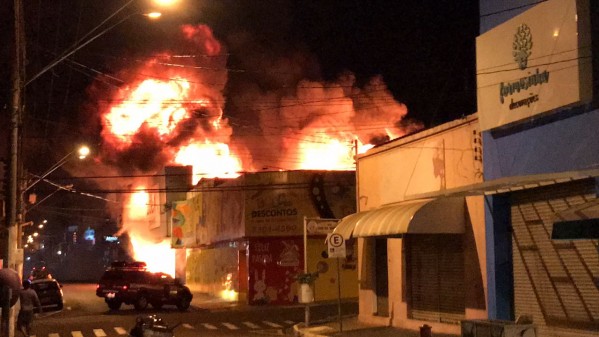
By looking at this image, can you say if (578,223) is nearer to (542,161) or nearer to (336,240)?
(542,161)

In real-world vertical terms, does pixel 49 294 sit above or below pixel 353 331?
above

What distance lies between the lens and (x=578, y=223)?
37.6 ft

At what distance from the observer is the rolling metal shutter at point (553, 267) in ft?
44.9

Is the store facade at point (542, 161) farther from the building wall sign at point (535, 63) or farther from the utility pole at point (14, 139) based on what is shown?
the utility pole at point (14, 139)

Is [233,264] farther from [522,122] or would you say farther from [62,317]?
[522,122]

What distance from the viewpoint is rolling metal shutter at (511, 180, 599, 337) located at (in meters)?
13.7

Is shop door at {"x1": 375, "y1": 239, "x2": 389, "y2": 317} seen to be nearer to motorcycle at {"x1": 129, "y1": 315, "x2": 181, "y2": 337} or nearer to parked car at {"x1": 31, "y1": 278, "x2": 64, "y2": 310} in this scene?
motorcycle at {"x1": 129, "y1": 315, "x2": 181, "y2": 337}

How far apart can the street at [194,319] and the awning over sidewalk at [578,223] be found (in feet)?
39.4

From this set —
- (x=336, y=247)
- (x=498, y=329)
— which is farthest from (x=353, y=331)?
(x=498, y=329)

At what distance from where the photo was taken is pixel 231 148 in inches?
2224

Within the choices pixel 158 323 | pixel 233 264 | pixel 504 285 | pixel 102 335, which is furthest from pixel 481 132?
pixel 233 264

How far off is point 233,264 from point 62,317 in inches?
429

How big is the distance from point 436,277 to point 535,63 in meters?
6.93

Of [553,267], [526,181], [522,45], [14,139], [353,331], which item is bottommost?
[353,331]
